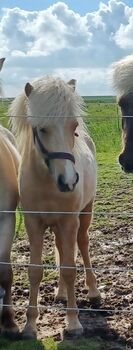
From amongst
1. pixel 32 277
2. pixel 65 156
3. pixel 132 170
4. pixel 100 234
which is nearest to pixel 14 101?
pixel 65 156

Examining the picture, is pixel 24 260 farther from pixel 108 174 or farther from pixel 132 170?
pixel 108 174

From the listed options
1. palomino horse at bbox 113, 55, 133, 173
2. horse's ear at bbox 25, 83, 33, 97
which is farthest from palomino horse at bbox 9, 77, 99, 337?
palomino horse at bbox 113, 55, 133, 173

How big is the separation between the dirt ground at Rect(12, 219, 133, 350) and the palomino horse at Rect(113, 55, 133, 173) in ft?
2.86

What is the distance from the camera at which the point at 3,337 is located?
13.9ft

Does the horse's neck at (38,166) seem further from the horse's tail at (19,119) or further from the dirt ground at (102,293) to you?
the dirt ground at (102,293)

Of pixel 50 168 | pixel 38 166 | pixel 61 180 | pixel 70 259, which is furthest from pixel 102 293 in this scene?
pixel 61 180

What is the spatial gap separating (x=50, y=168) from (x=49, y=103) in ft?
1.50

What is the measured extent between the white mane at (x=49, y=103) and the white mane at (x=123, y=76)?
23.8 inches

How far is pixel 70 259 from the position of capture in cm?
427

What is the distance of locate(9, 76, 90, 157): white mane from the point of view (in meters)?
3.80

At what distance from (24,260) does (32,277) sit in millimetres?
1715

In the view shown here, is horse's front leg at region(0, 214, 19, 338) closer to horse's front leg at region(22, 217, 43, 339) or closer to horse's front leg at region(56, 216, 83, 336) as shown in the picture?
horse's front leg at region(22, 217, 43, 339)

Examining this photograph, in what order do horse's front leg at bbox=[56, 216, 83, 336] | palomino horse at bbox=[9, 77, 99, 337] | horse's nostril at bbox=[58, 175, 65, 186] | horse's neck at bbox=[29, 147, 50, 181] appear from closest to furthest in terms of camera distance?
Result: horse's nostril at bbox=[58, 175, 65, 186]
palomino horse at bbox=[9, 77, 99, 337]
horse's neck at bbox=[29, 147, 50, 181]
horse's front leg at bbox=[56, 216, 83, 336]

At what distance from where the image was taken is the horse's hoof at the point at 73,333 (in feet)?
14.0
